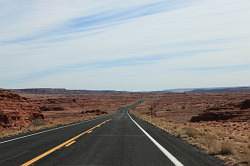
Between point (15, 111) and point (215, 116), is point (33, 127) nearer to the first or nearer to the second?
point (15, 111)

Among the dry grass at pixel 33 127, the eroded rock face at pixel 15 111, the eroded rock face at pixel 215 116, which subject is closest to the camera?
the dry grass at pixel 33 127

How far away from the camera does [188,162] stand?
11.9 m

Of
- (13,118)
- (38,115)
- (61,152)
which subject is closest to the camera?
(61,152)

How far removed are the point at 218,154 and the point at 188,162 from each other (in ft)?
9.21

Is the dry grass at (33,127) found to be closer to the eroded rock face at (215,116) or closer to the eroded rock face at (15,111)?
the eroded rock face at (15,111)

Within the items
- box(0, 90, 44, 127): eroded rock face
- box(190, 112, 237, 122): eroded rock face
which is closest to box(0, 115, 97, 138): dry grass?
box(0, 90, 44, 127): eroded rock face

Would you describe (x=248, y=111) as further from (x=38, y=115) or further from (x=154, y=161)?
(x=154, y=161)

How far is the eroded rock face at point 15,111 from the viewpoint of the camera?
1703 inches

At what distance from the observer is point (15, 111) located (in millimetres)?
46875

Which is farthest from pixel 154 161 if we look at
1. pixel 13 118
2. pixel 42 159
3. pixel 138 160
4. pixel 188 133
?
pixel 13 118

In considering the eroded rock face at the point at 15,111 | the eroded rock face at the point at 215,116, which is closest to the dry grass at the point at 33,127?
the eroded rock face at the point at 15,111

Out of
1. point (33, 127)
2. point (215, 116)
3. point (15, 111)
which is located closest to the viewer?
point (33, 127)

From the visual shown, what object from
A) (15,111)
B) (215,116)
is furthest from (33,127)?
(215,116)

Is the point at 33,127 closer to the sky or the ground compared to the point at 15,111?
closer to the ground
